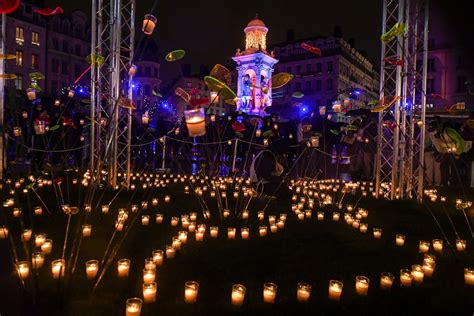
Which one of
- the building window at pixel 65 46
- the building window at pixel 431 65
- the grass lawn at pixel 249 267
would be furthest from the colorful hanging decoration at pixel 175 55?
the building window at pixel 65 46

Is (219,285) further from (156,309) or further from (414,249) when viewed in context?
(414,249)

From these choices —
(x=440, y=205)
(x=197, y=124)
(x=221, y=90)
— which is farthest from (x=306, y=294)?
(x=440, y=205)

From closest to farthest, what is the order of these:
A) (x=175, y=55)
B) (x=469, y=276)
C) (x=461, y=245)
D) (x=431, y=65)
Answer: (x=469, y=276)
(x=175, y=55)
(x=461, y=245)
(x=431, y=65)

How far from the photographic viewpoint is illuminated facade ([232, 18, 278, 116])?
29.9 m

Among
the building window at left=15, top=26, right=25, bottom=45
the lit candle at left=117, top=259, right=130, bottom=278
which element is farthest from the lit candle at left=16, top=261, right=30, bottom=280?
the building window at left=15, top=26, right=25, bottom=45

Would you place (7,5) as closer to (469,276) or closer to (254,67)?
(469,276)

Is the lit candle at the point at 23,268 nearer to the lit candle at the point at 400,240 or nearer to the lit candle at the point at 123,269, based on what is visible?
the lit candle at the point at 123,269

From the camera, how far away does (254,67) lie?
32.1 metres

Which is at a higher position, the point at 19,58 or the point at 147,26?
the point at 19,58

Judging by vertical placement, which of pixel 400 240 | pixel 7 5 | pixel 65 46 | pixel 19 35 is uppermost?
pixel 65 46

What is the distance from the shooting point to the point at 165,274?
4359mm

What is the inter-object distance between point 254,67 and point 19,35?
22368mm

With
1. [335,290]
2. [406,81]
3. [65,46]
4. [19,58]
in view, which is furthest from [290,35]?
[335,290]

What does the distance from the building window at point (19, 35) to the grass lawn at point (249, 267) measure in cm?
3308
